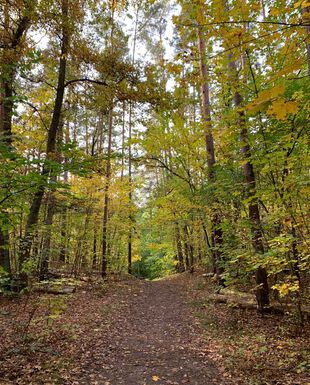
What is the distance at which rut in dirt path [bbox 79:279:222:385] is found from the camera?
3.99m

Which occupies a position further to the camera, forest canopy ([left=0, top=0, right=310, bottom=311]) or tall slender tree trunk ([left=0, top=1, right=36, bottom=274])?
tall slender tree trunk ([left=0, top=1, right=36, bottom=274])

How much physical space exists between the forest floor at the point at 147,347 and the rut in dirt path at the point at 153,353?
1 centimetres

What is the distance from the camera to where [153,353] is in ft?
16.2

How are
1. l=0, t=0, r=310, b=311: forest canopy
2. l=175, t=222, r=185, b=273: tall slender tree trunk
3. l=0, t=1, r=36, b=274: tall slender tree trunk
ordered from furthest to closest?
l=175, t=222, r=185, b=273: tall slender tree trunk → l=0, t=1, r=36, b=274: tall slender tree trunk → l=0, t=0, r=310, b=311: forest canopy

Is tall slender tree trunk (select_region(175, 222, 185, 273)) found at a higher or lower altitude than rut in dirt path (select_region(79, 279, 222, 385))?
higher

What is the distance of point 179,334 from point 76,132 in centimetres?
1430

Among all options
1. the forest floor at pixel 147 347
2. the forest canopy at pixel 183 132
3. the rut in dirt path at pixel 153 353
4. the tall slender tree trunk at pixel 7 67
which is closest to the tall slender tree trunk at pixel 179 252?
the forest canopy at pixel 183 132

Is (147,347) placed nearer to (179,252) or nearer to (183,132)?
(183,132)

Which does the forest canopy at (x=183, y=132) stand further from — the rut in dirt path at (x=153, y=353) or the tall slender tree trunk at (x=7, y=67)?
the rut in dirt path at (x=153, y=353)

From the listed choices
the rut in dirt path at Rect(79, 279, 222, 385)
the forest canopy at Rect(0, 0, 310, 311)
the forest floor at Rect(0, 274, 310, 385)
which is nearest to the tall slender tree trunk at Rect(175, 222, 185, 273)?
the forest canopy at Rect(0, 0, 310, 311)

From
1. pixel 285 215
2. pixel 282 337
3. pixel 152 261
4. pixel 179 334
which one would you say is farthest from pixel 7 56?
pixel 152 261

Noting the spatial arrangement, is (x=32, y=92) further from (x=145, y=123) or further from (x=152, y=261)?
(x=152, y=261)

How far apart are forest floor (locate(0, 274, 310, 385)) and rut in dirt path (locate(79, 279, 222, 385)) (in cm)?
1

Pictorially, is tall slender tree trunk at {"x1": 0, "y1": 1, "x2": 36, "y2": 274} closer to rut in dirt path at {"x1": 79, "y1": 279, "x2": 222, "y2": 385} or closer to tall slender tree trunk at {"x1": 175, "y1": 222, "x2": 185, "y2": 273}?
rut in dirt path at {"x1": 79, "y1": 279, "x2": 222, "y2": 385}
